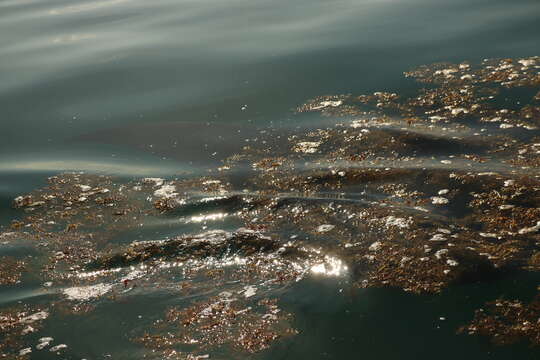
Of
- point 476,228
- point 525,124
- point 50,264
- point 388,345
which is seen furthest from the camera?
point 525,124

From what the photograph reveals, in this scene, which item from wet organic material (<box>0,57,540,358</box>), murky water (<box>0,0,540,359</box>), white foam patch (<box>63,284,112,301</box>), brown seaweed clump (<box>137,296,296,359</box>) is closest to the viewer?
brown seaweed clump (<box>137,296,296,359</box>)

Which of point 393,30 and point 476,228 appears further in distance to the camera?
point 393,30

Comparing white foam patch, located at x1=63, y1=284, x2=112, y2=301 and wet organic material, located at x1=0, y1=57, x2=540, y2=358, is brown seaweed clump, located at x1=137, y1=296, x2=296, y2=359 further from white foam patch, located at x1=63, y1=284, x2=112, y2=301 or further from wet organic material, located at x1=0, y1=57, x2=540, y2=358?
white foam patch, located at x1=63, y1=284, x2=112, y2=301

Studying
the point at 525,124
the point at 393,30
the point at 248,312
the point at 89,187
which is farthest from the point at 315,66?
the point at 248,312

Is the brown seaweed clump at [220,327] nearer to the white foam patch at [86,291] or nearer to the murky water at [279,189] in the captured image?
the murky water at [279,189]

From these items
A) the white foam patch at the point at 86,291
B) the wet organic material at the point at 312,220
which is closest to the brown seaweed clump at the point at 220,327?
the wet organic material at the point at 312,220

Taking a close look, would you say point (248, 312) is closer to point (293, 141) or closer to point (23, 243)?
point (23, 243)

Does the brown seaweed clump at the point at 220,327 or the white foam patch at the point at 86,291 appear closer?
the brown seaweed clump at the point at 220,327

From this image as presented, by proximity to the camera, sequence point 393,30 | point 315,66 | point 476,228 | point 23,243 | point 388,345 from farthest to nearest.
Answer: point 393,30
point 315,66
point 23,243
point 476,228
point 388,345

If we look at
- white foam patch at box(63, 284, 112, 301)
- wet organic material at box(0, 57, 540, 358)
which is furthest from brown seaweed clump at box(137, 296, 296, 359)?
white foam patch at box(63, 284, 112, 301)
